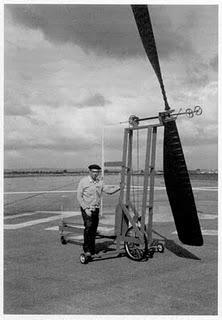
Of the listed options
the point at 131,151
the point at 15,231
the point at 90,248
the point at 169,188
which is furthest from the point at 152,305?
the point at 15,231

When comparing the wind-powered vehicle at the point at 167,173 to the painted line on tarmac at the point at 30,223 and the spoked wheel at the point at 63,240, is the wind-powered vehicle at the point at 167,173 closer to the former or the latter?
the spoked wheel at the point at 63,240

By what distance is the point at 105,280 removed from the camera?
6.91 meters

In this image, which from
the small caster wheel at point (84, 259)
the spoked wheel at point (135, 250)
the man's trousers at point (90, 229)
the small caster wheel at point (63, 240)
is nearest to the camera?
the small caster wheel at point (84, 259)

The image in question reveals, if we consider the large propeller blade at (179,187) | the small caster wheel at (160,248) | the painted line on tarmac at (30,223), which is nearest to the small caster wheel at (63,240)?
the small caster wheel at (160,248)

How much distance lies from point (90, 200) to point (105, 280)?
198cm

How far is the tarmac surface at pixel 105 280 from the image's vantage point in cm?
556

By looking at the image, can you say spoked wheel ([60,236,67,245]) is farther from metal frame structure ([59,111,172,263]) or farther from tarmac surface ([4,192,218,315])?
metal frame structure ([59,111,172,263])

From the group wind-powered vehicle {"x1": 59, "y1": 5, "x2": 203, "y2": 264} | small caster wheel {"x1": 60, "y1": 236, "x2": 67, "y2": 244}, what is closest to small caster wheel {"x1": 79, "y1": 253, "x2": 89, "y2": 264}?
wind-powered vehicle {"x1": 59, "y1": 5, "x2": 203, "y2": 264}

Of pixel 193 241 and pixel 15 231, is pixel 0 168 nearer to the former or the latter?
pixel 193 241

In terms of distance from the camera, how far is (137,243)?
8117 mm

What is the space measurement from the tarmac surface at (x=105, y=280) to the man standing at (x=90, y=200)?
523 mm

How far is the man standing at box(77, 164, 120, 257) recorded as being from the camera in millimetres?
8398

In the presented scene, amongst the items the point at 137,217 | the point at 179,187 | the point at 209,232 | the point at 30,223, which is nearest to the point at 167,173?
the point at 179,187

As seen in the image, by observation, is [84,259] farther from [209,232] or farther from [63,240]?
[209,232]
